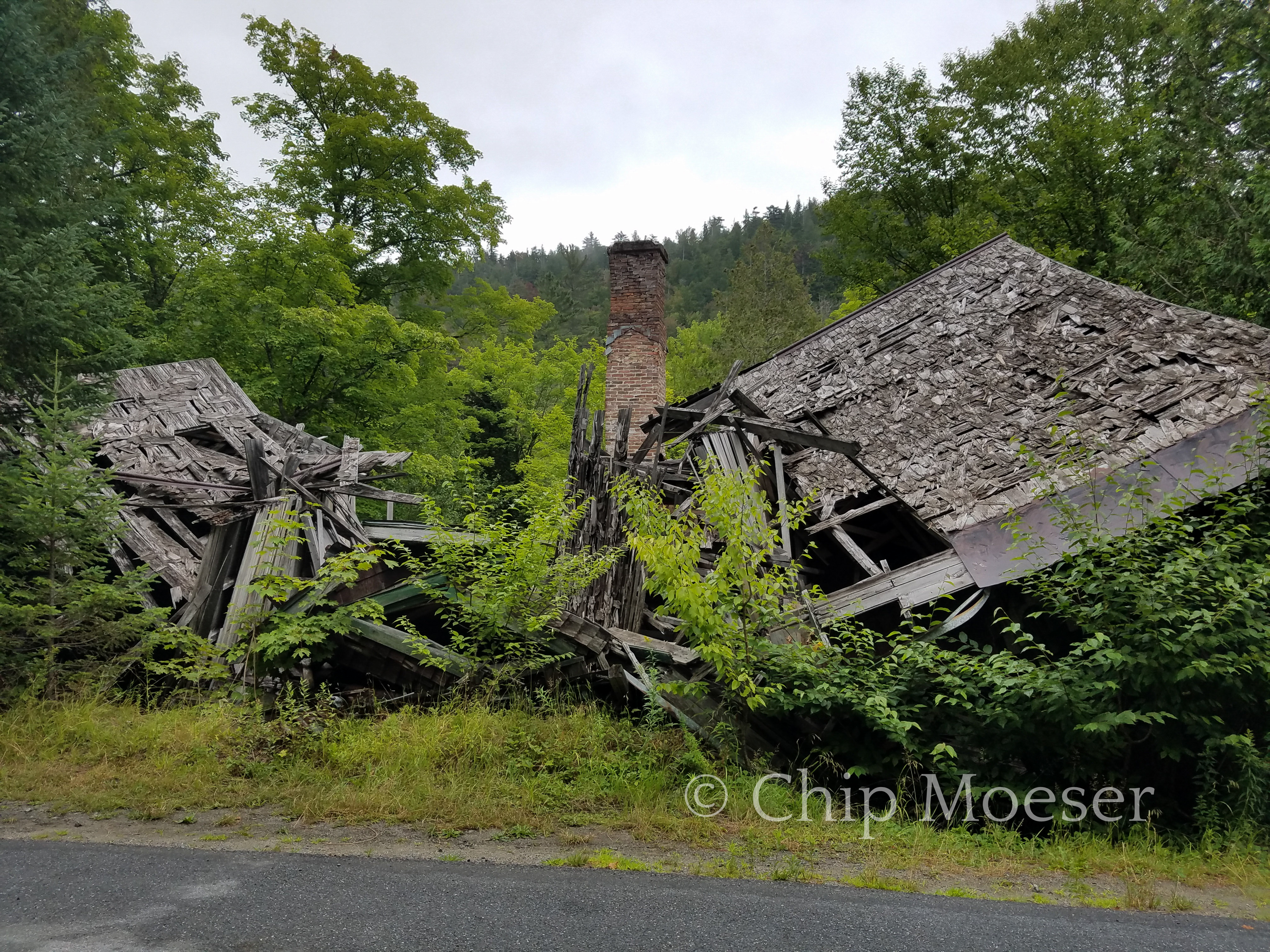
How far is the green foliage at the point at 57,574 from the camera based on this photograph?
664 centimetres

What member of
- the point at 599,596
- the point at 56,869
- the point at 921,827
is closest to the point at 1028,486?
the point at 921,827

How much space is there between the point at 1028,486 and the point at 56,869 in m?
8.07

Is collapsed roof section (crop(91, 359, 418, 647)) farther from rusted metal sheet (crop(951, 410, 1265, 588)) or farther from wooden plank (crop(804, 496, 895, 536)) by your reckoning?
rusted metal sheet (crop(951, 410, 1265, 588))

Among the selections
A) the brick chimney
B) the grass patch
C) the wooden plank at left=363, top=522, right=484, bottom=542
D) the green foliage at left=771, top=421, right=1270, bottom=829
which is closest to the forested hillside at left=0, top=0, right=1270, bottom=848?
the green foliage at left=771, top=421, right=1270, bottom=829

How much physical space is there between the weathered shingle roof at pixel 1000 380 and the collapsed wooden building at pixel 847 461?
0.10 feet

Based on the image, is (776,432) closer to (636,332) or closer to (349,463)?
(349,463)

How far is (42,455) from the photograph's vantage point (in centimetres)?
746

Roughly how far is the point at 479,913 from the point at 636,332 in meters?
11.4

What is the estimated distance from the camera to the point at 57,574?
707 cm

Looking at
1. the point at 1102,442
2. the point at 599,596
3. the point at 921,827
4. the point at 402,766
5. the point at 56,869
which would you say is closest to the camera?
the point at 56,869

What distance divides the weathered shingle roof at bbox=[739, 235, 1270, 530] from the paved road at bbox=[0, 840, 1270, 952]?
13.6ft

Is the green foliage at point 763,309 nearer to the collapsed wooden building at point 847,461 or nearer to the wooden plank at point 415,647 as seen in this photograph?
the collapsed wooden building at point 847,461

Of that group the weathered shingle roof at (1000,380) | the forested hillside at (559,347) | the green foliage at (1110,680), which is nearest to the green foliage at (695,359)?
the forested hillside at (559,347)

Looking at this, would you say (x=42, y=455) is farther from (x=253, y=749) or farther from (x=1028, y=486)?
(x=1028, y=486)
